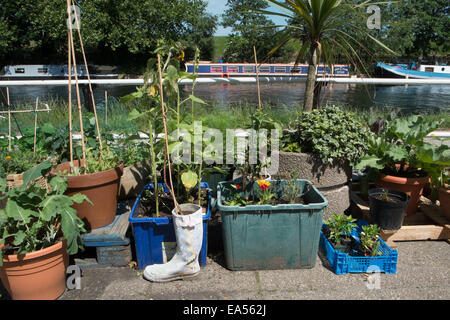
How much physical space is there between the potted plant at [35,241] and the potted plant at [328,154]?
1.57 metres

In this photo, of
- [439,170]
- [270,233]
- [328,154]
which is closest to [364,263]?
[270,233]

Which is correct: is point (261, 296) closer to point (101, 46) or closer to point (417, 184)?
point (417, 184)

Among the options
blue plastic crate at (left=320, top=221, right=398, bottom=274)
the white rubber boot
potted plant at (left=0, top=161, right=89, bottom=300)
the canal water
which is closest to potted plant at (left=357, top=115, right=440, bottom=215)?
blue plastic crate at (left=320, top=221, right=398, bottom=274)

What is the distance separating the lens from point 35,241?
1777mm

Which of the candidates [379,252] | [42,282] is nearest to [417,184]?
[379,252]

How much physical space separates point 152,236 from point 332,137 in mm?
1584

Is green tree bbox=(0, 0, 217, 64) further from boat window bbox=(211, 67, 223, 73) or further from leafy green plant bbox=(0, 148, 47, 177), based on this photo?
leafy green plant bbox=(0, 148, 47, 177)

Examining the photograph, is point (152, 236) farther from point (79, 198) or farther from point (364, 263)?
point (364, 263)

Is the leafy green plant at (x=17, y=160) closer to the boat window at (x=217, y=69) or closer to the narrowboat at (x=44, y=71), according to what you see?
the boat window at (x=217, y=69)

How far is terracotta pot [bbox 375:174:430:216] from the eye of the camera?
2443 mm

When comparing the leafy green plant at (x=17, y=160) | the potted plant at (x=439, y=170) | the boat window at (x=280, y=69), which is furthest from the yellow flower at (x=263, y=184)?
the boat window at (x=280, y=69)

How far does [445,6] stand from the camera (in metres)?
35.7

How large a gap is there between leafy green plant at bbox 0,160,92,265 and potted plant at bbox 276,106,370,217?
1543mm

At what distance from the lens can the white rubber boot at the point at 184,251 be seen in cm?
186
